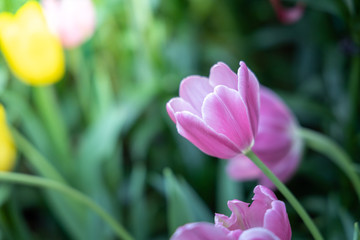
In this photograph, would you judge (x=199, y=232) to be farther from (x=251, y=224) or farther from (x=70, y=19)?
(x=70, y=19)

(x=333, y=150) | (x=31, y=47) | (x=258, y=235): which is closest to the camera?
(x=258, y=235)

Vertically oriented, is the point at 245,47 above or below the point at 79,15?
below

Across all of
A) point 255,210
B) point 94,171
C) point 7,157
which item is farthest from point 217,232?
point 94,171

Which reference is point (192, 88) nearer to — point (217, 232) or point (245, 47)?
point (217, 232)

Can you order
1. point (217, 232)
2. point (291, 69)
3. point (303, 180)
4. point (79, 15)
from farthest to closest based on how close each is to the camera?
point (291, 69) → point (303, 180) → point (79, 15) → point (217, 232)

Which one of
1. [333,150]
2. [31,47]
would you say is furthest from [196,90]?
[31,47]

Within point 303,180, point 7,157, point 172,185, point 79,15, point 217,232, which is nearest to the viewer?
point 217,232

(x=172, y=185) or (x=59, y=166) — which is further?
(x=59, y=166)
